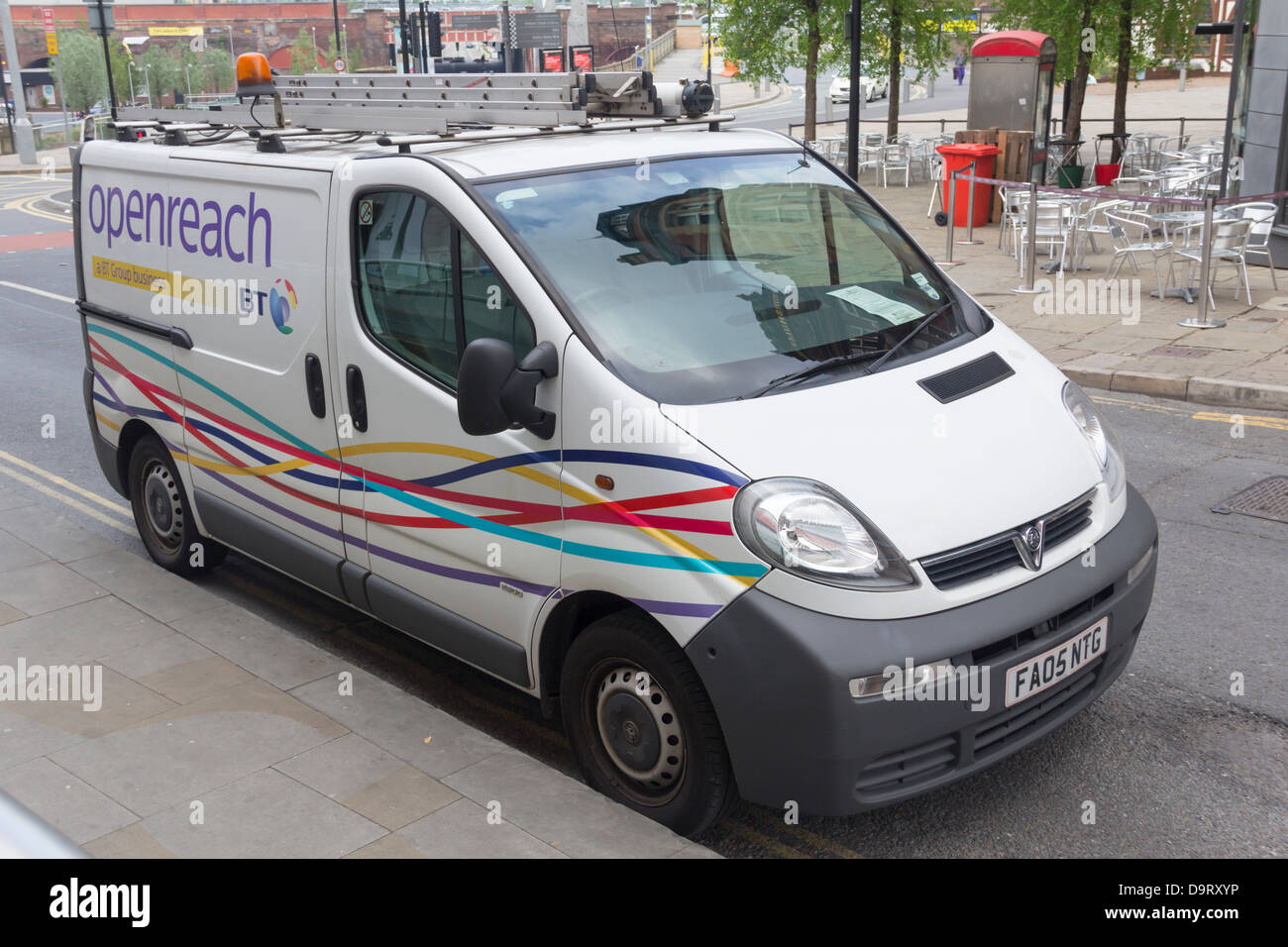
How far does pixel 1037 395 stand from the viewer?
417 centimetres

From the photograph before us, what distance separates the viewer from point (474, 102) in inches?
203

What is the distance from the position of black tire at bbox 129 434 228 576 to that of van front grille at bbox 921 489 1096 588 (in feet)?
13.1

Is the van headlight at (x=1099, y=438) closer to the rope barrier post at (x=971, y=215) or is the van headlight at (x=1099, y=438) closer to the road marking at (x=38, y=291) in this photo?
the rope barrier post at (x=971, y=215)

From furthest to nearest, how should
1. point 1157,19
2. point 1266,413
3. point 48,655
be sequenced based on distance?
point 1157,19 → point 1266,413 → point 48,655

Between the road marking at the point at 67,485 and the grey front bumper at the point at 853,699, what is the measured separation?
5166mm

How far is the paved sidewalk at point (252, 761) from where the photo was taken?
12.2 feet

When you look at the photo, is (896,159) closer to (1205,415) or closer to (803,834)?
(1205,415)

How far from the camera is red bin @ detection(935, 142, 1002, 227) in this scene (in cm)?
1753

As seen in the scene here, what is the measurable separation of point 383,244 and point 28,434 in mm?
6099

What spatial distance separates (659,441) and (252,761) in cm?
187

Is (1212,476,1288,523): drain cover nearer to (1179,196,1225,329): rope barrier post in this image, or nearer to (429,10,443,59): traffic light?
(1179,196,1225,329): rope barrier post
